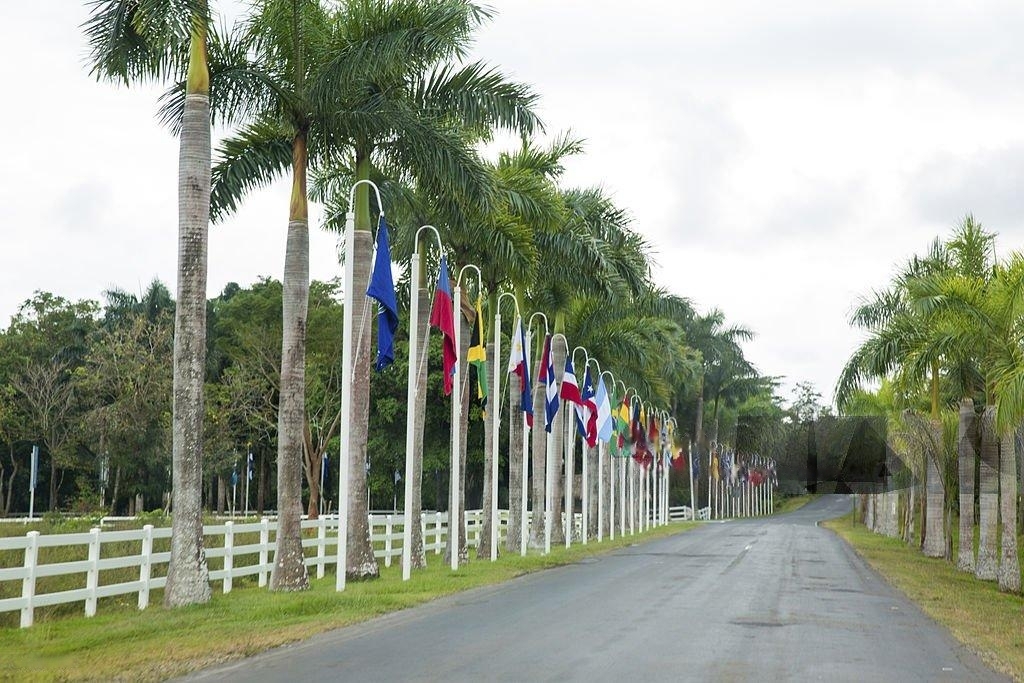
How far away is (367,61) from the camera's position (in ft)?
71.5

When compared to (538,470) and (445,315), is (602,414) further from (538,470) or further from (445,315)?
(445,315)

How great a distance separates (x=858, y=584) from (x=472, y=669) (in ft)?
53.8

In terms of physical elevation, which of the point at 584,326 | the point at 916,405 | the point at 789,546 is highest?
the point at 584,326

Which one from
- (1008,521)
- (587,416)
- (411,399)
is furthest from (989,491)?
(587,416)

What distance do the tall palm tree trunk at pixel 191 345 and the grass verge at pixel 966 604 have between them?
10.9 metres

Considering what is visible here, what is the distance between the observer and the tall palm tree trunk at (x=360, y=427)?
23.9 m

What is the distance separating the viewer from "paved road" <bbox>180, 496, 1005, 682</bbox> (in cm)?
1219

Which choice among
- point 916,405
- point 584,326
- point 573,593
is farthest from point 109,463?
point 573,593

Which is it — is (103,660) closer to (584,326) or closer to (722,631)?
(722,631)

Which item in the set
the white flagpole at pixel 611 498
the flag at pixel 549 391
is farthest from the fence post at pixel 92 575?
the white flagpole at pixel 611 498

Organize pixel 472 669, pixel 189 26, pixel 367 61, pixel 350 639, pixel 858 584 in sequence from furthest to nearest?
pixel 858 584 → pixel 367 61 → pixel 189 26 → pixel 350 639 → pixel 472 669

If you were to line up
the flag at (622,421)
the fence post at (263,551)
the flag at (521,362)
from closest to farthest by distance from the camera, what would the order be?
the fence post at (263,551) < the flag at (521,362) < the flag at (622,421)

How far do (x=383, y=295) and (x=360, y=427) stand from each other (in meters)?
3.51

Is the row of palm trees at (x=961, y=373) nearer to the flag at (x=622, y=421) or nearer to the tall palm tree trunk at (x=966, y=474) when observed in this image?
the tall palm tree trunk at (x=966, y=474)
